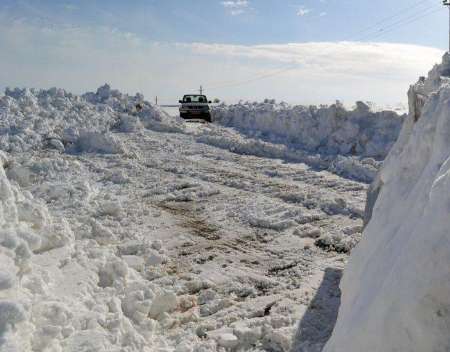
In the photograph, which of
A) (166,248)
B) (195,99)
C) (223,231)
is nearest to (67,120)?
(195,99)

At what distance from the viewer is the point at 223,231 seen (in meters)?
7.52

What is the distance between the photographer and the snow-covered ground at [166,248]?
13.5 ft

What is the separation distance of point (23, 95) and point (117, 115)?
137 inches

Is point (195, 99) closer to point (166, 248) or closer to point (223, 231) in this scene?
point (223, 231)

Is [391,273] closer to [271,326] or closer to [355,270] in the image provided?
[355,270]

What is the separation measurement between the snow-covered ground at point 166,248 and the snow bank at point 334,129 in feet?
5.52

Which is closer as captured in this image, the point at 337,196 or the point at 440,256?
the point at 440,256

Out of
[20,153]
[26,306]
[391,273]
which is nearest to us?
[391,273]

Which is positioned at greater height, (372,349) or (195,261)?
(372,349)

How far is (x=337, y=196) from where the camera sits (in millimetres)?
9562

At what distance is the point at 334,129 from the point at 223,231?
946 centimetres

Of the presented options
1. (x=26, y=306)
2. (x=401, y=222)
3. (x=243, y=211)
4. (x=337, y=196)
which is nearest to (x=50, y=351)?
(x=26, y=306)

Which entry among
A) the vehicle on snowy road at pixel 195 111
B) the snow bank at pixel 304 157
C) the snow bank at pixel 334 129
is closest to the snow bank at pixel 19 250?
the snow bank at pixel 304 157

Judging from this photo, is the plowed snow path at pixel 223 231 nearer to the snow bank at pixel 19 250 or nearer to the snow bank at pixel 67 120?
the snow bank at pixel 19 250
